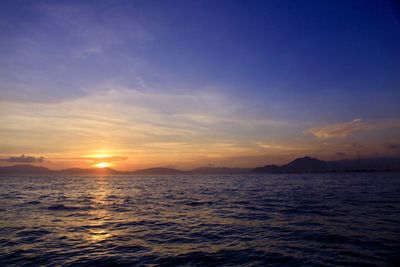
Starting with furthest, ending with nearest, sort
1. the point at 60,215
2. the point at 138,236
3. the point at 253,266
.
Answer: the point at 60,215 → the point at 138,236 → the point at 253,266

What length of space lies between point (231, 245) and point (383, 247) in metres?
7.94

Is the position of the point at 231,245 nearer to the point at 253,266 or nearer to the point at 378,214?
the point at 253,266

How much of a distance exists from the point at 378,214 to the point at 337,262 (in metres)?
15.7

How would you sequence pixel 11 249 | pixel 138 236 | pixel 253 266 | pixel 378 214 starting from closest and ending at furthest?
1. pixel 253 266
2. pixel 11 249
3. pixel 138 236
4. pixel 378 214

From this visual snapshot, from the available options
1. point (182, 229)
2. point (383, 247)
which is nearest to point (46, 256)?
point (182, 229)

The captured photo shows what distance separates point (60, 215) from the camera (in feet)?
97.8

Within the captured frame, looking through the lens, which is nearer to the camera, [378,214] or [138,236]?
[138,236]

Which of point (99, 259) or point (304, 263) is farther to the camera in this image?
point (99, 259)

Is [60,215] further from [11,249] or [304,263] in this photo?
[304,263]

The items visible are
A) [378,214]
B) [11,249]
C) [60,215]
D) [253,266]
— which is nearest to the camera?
[253,266]

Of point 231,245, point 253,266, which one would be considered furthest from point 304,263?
point 231,245

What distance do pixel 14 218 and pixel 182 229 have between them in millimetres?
16382

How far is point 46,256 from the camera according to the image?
51.3 feet

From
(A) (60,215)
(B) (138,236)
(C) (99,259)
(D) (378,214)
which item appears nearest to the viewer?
(C) (99,259)
